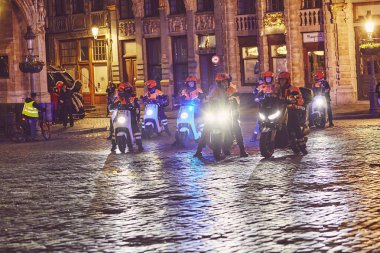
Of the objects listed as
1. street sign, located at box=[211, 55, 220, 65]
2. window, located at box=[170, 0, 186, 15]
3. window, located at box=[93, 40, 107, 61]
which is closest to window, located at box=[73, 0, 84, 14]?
window, located at box=[93, 40, 107, 61]

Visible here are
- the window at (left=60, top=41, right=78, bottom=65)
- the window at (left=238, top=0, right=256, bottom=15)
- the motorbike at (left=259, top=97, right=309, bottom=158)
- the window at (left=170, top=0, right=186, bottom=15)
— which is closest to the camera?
the motorbike at (left=259, top=97, right=309, bottom=158)

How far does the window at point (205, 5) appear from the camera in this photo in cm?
4341

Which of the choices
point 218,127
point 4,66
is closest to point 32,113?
point 4,66

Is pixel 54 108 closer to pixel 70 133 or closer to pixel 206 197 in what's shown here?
pixel 70 133

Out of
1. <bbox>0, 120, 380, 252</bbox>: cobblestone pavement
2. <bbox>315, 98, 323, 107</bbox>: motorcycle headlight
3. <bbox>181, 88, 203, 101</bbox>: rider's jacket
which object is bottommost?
<bbox>0, 120, 380, 252</bbox>: cobblestone pavement

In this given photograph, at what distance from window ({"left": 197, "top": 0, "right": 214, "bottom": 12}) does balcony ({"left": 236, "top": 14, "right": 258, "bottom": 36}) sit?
2.04m

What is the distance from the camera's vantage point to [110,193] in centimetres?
1283

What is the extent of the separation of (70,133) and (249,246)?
21.7m

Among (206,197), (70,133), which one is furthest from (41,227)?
(70,133)

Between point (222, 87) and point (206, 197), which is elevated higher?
point (222, 87)

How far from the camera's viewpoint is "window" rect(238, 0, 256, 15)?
41.4 m

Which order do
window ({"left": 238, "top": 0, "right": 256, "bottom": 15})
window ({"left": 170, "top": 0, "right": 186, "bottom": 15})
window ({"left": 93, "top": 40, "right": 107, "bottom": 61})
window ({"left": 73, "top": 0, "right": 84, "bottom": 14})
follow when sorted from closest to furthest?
window ({"left": 238, "top": 0, "right": 256, "bottom": 15}), window ({"left": 170, "top": 0, "right": 186, "bottom": 15}), window ({"left": 93, "top": 40, "right": 107, "bottom": 61}), window ({"left": 73, "top": 0, "right": 84, "bottom": 14})

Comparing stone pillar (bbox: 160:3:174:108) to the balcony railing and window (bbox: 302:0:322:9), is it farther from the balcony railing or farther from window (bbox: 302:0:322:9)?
window (bbox: 302:0:322:9)

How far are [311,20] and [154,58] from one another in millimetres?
9810
